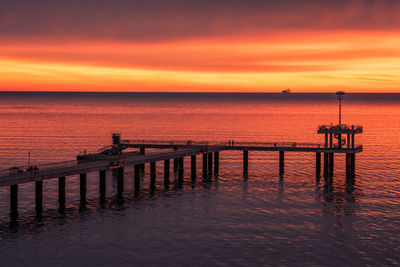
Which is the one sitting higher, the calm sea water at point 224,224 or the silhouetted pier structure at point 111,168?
the silhouetted pier structure at point 111,168

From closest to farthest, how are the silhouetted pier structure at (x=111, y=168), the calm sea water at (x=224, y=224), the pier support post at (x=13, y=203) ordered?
1. the calm sea water at (x=224, y=224)
2. the pier support post at (x=13, y=203)
3. the silhouetted pier structure at (x=111, y=168)

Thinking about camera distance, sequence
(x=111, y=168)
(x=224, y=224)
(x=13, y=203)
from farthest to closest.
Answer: (x=111, y=168)
(x=13, y=203)
(x=224, y=224)

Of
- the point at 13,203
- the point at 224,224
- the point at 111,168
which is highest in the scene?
the point at 111,168

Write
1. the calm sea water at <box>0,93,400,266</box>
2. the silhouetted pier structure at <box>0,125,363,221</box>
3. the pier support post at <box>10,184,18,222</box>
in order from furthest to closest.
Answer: the silhouetted pier structure at <box>0,125,363,221</box> < the pier support post at <box>10,184,18,222</box> < the calm sea water at <box>0,93,400,266</box>

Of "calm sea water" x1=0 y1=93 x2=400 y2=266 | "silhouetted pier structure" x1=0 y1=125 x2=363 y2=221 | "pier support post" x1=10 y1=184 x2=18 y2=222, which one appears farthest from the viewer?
"silhouetted pier structure" x1=0 y1=125 x2=363 y2=221

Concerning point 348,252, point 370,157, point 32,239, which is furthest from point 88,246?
point 370,157

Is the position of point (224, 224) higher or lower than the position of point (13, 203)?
lower

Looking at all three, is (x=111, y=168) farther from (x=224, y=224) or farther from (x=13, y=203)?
(x=224, y=224)

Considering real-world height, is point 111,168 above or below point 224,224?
Answer: above

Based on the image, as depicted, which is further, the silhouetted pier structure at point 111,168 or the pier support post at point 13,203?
the silhouetted pier structure at point 111,168

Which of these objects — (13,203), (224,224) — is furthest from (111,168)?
(224,224)

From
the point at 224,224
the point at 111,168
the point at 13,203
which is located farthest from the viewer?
the point at 111,168

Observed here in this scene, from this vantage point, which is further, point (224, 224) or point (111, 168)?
point (111, 168)

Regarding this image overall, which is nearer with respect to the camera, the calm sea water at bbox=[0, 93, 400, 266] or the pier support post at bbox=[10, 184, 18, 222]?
the calm sea water at bbox=[0, 93, 400, 266]
